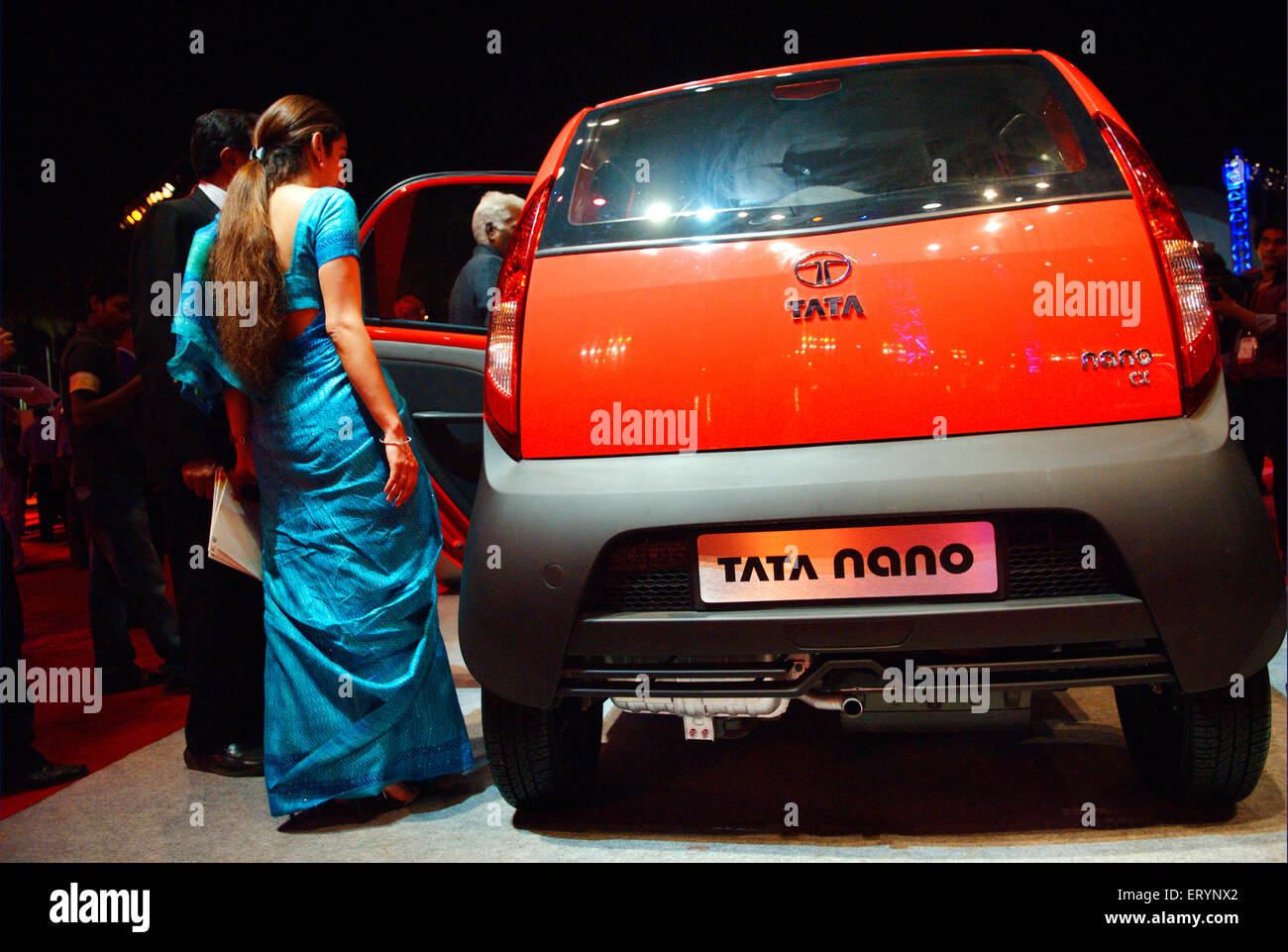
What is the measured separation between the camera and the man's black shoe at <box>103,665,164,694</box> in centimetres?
403

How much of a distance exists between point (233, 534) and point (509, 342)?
1052 millimetres

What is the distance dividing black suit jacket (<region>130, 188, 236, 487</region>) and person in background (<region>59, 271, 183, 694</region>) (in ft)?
4.92

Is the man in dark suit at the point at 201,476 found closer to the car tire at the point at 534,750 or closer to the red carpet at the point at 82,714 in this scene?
the red carpet at the point at 82,714

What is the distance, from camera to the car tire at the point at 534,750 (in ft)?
6.77

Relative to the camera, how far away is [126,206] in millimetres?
6957

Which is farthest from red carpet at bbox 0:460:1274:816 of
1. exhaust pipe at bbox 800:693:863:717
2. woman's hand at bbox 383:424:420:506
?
woman's hand at bbox 383:424:420:506

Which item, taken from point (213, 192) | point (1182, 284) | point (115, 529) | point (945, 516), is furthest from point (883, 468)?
point (115, 529)

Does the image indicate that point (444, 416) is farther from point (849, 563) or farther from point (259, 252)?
point (849, 563)

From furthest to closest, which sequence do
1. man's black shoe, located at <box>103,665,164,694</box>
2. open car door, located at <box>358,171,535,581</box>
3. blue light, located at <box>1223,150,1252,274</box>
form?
blue light, located at <box>1223,150,1252,274</box>, man's black shoe, located at <box>103,665,164,694</box>, open car door, located at <box>358,171,535,581</box>

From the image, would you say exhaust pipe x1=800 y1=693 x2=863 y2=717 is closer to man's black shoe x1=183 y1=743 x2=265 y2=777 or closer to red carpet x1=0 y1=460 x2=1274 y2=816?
red carpet x1=0 y1=460 x2=1274 y2=816

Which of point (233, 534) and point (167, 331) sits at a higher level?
point (167, 331)

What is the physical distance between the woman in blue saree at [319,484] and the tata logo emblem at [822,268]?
3.24ft

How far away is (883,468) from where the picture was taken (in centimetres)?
169
